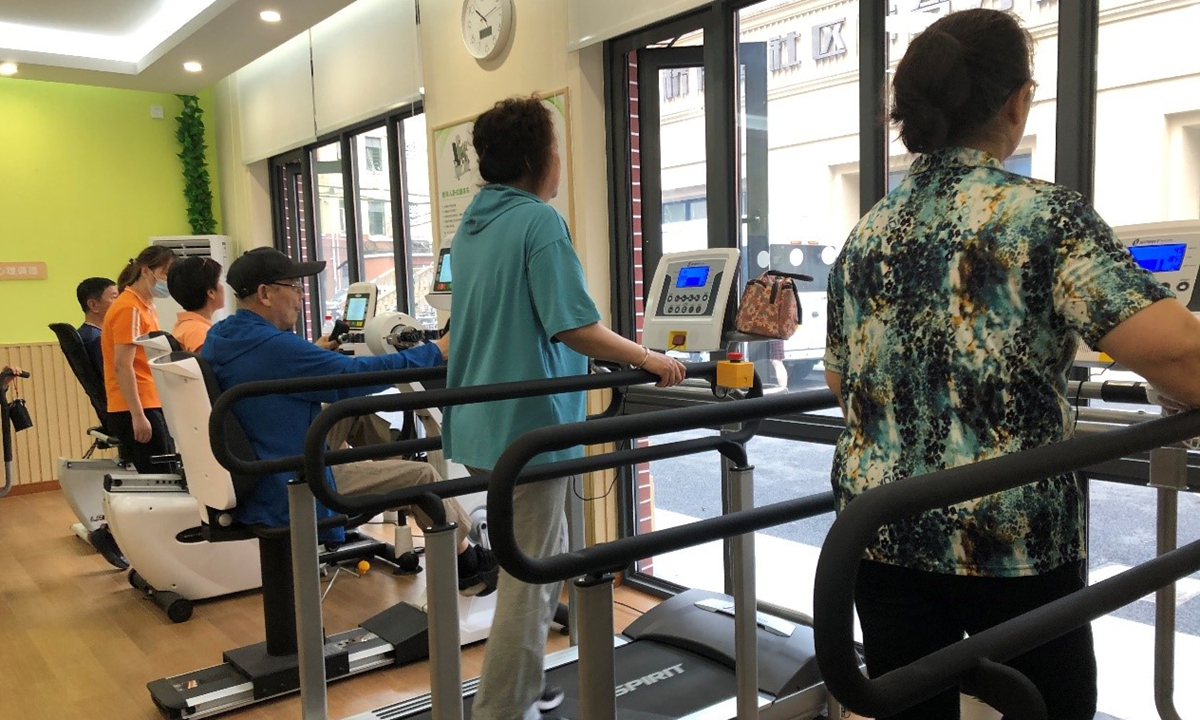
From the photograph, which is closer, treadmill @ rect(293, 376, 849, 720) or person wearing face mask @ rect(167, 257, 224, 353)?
treadmill @ rect(293, 376, 849, 720)

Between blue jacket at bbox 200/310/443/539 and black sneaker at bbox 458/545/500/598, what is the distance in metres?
0.80

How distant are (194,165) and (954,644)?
803cm

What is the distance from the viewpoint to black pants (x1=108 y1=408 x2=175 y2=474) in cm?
468

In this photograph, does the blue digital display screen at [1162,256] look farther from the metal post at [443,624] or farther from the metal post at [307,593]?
the metal post at [307,593]

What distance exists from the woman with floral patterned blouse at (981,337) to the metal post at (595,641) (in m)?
0.39

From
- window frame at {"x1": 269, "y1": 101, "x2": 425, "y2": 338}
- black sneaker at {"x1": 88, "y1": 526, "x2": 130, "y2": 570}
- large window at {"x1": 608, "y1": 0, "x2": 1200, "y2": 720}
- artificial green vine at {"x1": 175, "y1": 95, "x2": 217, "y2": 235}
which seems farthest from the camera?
artificial green vine at {"x1": 175, "y1": 95, "x2": 217, "y2": 235}

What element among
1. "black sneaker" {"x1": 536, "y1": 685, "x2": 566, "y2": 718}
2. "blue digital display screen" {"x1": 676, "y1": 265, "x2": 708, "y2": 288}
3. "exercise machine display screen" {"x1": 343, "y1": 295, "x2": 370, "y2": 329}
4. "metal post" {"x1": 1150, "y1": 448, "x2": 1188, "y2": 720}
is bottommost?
"black sneaker" {"x1": 536, "y1": 685, "x2": 566, "y2": 718}

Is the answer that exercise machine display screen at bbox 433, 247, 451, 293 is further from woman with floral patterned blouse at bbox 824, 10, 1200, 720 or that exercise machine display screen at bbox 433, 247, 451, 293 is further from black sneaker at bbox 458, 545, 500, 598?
woman with floral patterned blouse at bbox 824, 10, 1200, 720

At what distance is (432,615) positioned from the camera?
72.1 inches

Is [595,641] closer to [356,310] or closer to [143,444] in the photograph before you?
[356,310]

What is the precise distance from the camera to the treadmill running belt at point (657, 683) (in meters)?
2.53

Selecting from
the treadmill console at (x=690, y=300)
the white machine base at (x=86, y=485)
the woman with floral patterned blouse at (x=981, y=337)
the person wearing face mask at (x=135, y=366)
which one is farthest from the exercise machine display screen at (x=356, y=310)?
the woman with floral patterned blouse at (x=981, y=337)

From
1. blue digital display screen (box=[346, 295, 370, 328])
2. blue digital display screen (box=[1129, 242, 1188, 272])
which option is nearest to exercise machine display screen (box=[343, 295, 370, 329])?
blue digital display screen (box=[346, 295, 370, 328])

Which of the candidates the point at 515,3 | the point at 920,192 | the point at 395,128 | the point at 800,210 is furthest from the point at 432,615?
the point at 395,128
